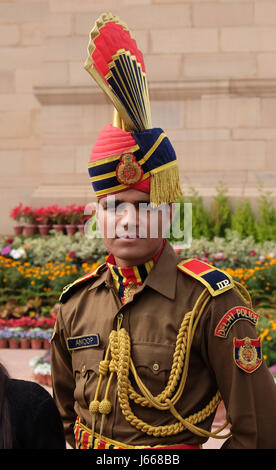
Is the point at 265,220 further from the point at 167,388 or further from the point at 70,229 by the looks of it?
the point at 167,388

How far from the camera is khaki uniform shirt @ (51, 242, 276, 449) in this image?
7.20ft

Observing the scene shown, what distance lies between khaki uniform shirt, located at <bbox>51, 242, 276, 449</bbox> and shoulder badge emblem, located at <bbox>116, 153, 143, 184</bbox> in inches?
15.0

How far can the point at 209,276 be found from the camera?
2393 millimetres

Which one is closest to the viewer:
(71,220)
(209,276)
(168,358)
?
(168,358)

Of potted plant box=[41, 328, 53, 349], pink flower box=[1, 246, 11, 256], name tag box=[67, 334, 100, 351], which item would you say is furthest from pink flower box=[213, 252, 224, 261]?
name tag box=[67, 334, 100, 351]

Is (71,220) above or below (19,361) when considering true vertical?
above

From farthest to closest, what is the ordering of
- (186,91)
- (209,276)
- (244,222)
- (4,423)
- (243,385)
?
(186,91) < (244,222) < (209,276) < (243,385) < (4,423)

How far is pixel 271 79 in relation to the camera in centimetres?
1123

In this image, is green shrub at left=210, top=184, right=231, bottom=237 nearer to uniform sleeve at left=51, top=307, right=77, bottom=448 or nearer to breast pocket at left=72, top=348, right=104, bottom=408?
uniform sleeve at left=51, top=307, right=77, bottom=448

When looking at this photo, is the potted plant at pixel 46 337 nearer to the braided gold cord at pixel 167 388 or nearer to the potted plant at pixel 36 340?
the potted plant at pixel 36 340

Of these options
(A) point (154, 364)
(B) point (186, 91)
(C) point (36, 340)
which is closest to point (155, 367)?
(A) point (154, 364)

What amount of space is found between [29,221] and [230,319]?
366 inches
